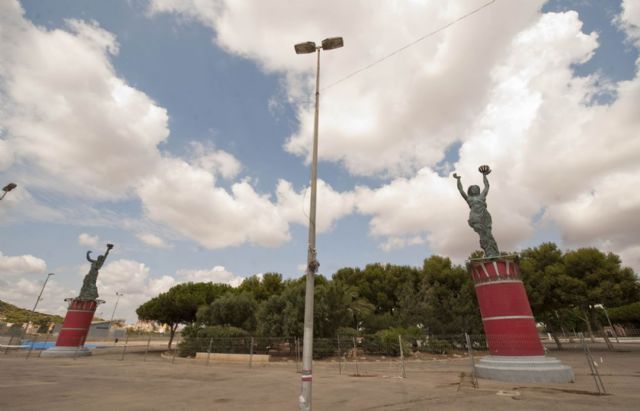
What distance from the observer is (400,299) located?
122 ft

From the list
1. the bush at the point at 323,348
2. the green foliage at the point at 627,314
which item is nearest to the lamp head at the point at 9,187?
the bush at the point at 323,348

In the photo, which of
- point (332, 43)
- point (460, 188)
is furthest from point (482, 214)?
point (332, 43)

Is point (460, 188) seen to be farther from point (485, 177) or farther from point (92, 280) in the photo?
point (92, 280)

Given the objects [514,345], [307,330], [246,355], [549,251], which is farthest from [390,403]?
[549,251]

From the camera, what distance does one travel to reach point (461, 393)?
11.0m

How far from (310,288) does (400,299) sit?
3165 centimetres

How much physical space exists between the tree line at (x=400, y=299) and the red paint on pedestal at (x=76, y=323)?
1048 cm

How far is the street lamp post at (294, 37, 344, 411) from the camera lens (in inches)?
280

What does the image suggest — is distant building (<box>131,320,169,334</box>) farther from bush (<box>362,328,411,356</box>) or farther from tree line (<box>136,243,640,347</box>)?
bush (<box>362,328,411,356</box>)

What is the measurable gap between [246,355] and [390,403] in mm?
17827

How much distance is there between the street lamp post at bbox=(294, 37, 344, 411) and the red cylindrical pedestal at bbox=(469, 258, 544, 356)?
10981 mm

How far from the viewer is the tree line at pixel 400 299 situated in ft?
92.1

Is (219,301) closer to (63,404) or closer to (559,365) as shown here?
(63,404)

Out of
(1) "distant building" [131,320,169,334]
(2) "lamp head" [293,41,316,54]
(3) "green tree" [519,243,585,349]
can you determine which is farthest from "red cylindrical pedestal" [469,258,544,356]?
(1) "distant building" [131,320,169,334]
